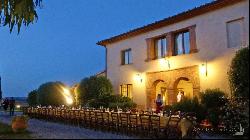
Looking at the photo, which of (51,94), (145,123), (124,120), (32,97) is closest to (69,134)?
(124,120)

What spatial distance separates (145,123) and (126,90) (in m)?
11.0

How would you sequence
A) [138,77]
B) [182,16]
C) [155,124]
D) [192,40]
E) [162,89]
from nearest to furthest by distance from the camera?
[155,124] < [192,40] < [182,16] < [162,89] < [138,77]

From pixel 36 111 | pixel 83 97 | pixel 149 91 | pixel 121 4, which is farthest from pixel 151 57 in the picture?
pixel 121 4

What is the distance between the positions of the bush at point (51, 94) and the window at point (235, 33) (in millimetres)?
14849

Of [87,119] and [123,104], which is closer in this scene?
[87,119]

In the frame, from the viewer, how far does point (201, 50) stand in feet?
57.6

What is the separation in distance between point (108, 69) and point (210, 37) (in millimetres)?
9252

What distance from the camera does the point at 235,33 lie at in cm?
1602

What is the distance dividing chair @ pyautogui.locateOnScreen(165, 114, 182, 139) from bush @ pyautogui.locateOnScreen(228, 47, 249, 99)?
3.03 meters

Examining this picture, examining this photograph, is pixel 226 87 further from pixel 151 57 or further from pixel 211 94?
pixel 151 57

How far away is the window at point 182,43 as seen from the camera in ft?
61.0

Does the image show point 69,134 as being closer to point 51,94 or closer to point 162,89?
point 162,89

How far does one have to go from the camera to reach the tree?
1162cm

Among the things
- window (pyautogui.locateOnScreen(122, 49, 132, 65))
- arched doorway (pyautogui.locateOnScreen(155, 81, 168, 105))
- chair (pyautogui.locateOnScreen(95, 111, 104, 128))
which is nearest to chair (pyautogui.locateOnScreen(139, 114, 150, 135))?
chair (pyautogui.locateOnScreen(95, 111, 104, 128))
